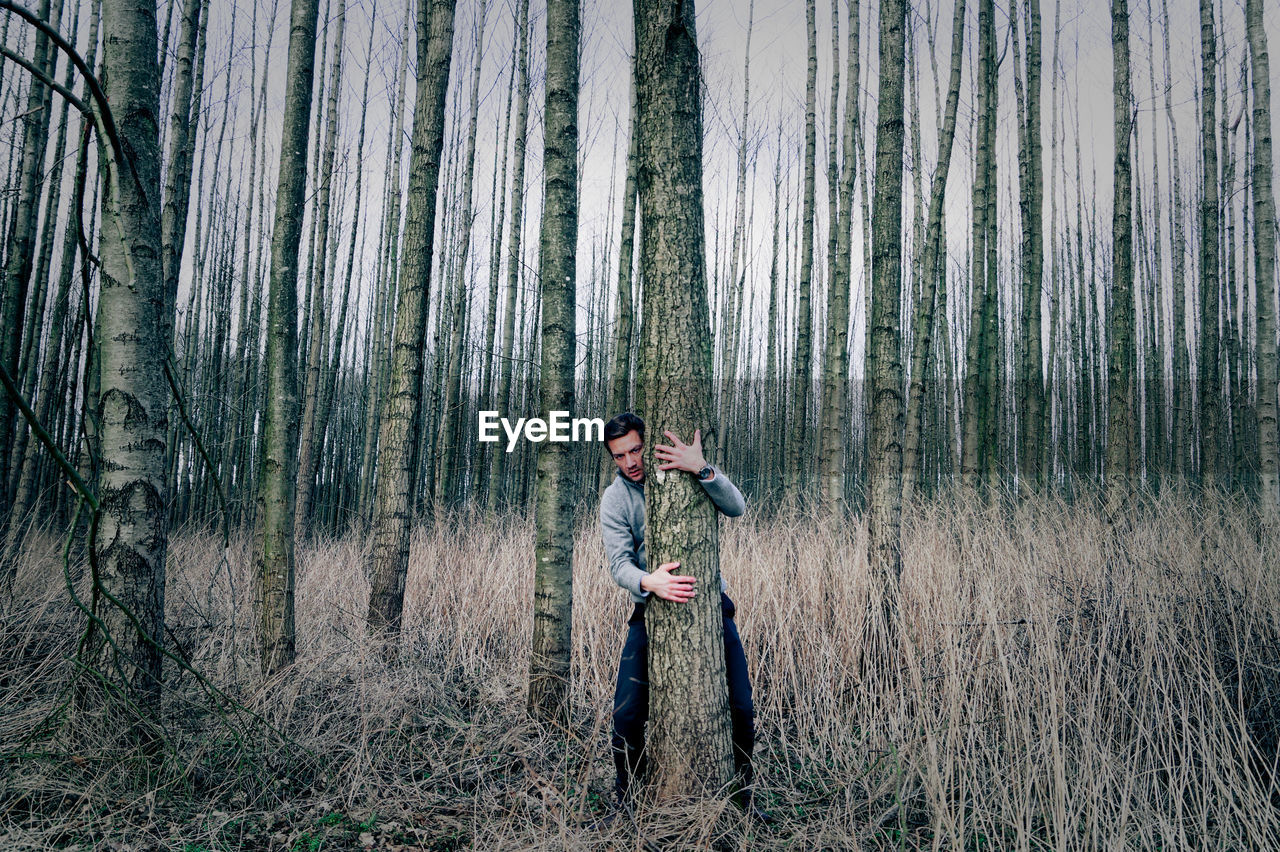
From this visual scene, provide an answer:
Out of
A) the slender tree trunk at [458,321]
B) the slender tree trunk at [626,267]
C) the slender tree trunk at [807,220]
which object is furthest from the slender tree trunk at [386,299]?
the slender tree trunk at [807,220]

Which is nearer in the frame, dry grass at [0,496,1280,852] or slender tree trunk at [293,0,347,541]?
dry grass at [0,496,1280,852]

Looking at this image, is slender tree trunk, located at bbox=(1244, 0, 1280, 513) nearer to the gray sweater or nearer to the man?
the man

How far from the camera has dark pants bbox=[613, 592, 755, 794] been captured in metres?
2.00

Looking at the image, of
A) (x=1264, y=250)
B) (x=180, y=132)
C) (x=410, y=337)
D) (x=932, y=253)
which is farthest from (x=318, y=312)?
(x=1264, y=250)

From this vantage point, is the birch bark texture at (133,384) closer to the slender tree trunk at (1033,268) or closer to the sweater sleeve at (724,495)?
the sweater sleeve at (724,495)

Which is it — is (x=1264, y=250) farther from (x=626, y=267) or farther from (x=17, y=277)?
(x=17, y=277)

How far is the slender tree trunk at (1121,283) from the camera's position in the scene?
4.79 m

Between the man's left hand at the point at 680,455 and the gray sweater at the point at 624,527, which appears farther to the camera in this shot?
the gray sweater at the point at 624,527

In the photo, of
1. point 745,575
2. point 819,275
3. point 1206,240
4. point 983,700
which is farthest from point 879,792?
point 819,275

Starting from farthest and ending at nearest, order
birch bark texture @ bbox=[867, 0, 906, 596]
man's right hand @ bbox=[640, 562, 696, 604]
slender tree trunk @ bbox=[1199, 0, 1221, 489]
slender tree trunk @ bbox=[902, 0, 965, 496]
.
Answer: slender tree trunk @ bbox=[1199, 0, 1221, 489]
slender tree trunk @ bbox=[902, 0, 965, 496]
birch bark texture @ bbox=[867, 0, 906, 596]
man's right hand @ bbox=[640, 562, 696, 604]

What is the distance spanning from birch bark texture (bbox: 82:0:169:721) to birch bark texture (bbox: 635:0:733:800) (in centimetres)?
155

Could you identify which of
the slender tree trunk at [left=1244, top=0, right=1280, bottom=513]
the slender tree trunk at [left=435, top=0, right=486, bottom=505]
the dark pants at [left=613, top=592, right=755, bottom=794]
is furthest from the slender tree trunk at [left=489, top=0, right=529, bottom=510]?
the slender tree trunk at [left=1244, top=0, right=1280, bottom=513]

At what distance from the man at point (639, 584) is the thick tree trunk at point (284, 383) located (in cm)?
170

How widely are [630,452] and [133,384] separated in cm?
156
